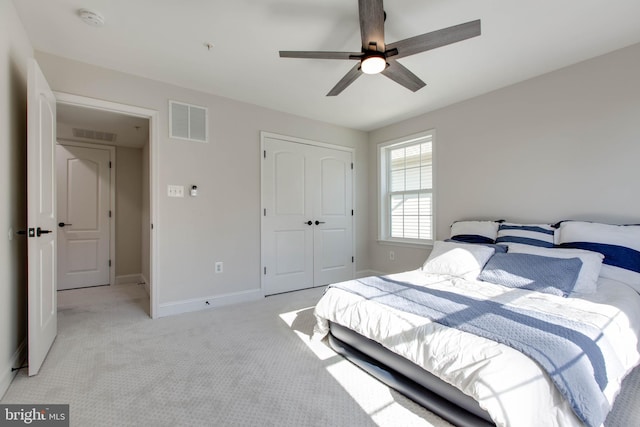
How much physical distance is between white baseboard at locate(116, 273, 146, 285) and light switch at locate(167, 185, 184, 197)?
7.96 ft

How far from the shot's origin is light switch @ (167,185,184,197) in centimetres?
320

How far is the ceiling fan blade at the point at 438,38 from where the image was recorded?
1740 mm

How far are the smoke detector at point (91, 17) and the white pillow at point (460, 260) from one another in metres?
→ 3.39

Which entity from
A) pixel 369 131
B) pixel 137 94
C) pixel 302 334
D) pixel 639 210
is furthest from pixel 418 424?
pixel 369 131

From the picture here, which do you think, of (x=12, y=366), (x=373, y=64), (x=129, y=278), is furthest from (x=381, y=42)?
(x=129, y=278)

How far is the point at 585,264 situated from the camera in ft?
7.18

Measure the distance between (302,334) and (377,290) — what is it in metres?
0.88

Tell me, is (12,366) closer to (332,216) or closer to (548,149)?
(332,216)

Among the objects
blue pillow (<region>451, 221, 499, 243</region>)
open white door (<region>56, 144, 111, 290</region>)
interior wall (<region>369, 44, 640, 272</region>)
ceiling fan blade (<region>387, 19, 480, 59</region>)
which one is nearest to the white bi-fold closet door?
interior wall (<region>369, 44, 640, 272</region>)

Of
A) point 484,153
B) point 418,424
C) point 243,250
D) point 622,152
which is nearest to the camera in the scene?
point 418,424

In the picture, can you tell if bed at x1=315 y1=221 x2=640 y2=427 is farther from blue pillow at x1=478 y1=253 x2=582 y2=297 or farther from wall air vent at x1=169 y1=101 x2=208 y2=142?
wall air vent at x1=169 y1=101 x2=208 y2=142

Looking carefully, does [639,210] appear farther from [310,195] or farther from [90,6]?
[90,6]

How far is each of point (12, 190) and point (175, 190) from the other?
51.8 inches

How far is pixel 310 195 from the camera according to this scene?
4352mm
